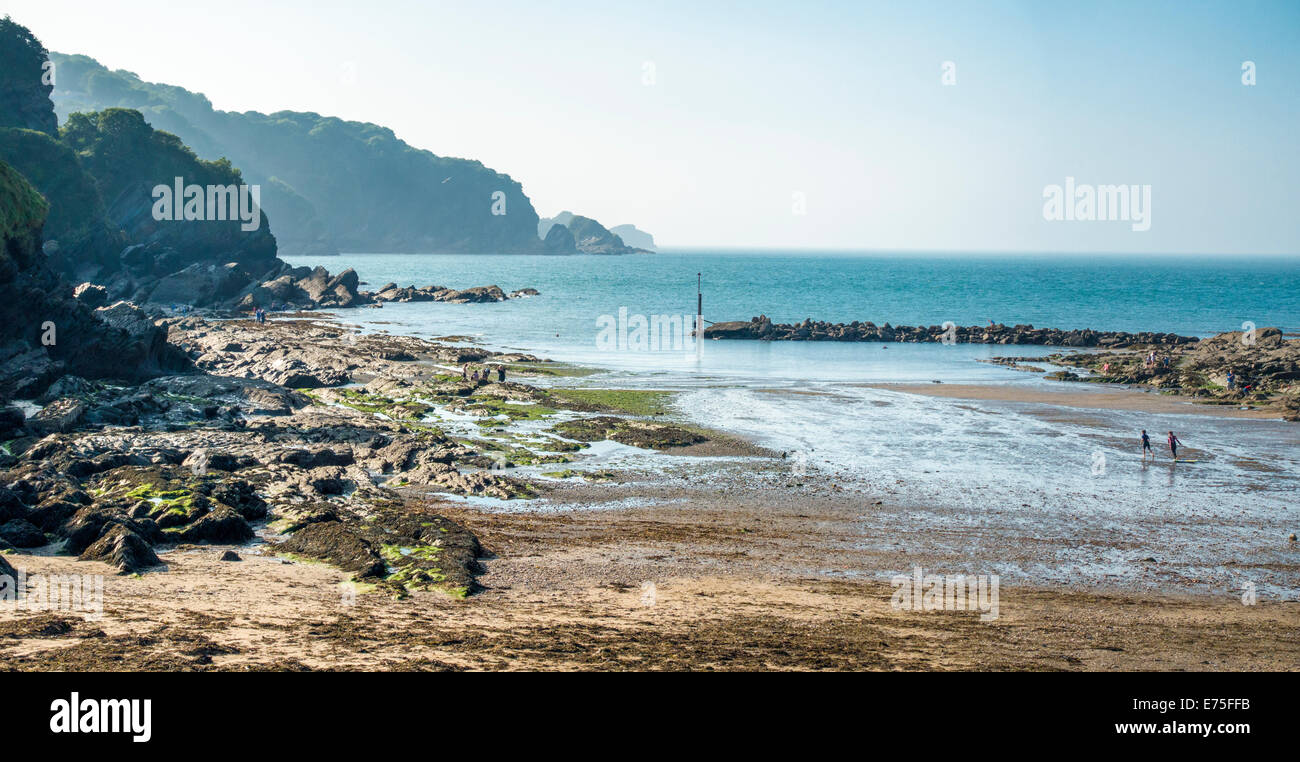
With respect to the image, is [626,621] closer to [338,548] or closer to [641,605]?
[641,605]

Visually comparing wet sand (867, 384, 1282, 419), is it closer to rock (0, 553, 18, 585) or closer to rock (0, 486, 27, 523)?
rock (0, 486, 27, 523)

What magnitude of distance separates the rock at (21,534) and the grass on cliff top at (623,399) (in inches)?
933

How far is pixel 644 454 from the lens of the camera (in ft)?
101

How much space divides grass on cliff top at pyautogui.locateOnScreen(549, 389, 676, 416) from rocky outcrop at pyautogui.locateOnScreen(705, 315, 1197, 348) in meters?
32.6

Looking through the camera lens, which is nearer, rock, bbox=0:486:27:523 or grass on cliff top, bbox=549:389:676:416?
rock, bbox=0:486:27:523

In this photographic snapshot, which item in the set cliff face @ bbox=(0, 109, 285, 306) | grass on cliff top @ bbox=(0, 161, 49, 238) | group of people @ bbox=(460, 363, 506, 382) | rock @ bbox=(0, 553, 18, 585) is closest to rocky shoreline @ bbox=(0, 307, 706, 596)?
group of people @ bbox=(460, 363, 506, 382)

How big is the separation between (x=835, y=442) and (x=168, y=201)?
82.7 metres

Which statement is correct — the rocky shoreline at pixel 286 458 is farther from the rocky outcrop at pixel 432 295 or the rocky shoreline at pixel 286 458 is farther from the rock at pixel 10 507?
the rocky outcrop at pixel 432 295

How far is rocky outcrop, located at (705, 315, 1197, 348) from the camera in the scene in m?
72.7

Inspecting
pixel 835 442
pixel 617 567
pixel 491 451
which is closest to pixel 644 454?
pixel 491 451

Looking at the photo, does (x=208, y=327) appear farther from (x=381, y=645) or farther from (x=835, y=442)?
(x=381, y=645)

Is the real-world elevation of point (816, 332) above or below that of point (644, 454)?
above

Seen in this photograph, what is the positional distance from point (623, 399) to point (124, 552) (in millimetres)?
26886

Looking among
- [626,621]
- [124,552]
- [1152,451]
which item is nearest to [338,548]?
[124,552]
